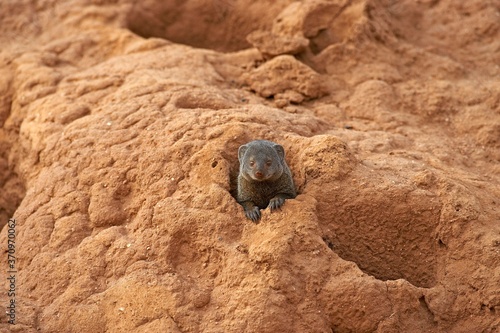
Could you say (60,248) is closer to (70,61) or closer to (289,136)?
(289,136)

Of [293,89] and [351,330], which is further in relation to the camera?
[293,89]

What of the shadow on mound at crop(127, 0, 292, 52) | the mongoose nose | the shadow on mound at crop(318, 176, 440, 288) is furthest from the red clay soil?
the shadow on mound at crop(127, 0, 292, 52)

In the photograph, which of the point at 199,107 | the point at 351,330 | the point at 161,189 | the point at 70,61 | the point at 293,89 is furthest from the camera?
the point at 70,61

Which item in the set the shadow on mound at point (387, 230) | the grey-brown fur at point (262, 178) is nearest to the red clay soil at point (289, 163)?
the shadow on mound at point (387, 230)

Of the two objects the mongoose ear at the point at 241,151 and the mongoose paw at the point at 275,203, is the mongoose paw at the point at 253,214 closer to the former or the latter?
the mongoose paw at the point at 275,203

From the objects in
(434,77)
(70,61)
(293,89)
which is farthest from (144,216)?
(434,77)

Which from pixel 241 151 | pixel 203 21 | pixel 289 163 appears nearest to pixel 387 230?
pixel 289 163
